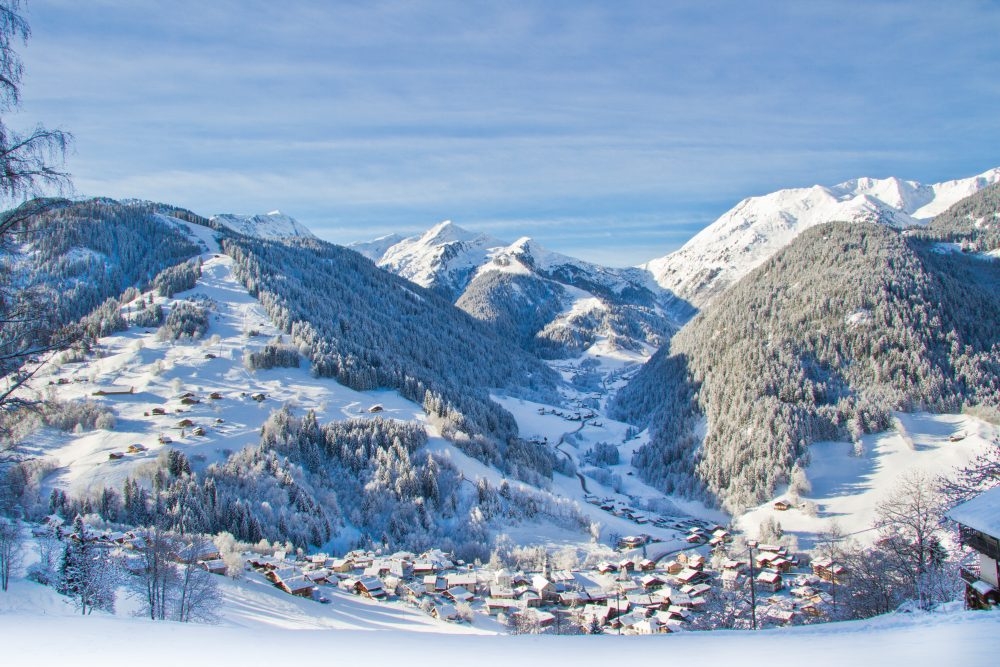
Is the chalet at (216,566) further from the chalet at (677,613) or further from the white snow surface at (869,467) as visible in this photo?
the white snow surface at (869,467)

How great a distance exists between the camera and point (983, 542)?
558 inches

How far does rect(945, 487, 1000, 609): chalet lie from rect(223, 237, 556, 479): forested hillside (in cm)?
6175

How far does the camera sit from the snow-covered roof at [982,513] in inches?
496

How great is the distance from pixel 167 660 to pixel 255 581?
36.4 metres

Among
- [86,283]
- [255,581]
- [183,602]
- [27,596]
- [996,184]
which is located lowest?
[255,581]

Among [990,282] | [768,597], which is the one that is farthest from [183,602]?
[990,282]

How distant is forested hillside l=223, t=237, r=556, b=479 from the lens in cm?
8575

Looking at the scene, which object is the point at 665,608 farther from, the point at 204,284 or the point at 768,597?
the point at 204,284

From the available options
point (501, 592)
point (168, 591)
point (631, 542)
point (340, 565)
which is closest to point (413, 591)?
point (501, 592)

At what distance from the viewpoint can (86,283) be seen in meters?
127

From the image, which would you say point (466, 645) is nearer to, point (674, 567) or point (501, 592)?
point (501, 592)

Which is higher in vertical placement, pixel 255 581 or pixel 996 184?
pixel 996 184

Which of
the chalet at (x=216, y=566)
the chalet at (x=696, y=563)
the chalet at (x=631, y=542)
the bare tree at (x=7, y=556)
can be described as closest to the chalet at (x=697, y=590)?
the chalet at (x=696, y=563)

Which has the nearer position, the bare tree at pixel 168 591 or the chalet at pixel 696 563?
the bare tree at pixel 168 591
